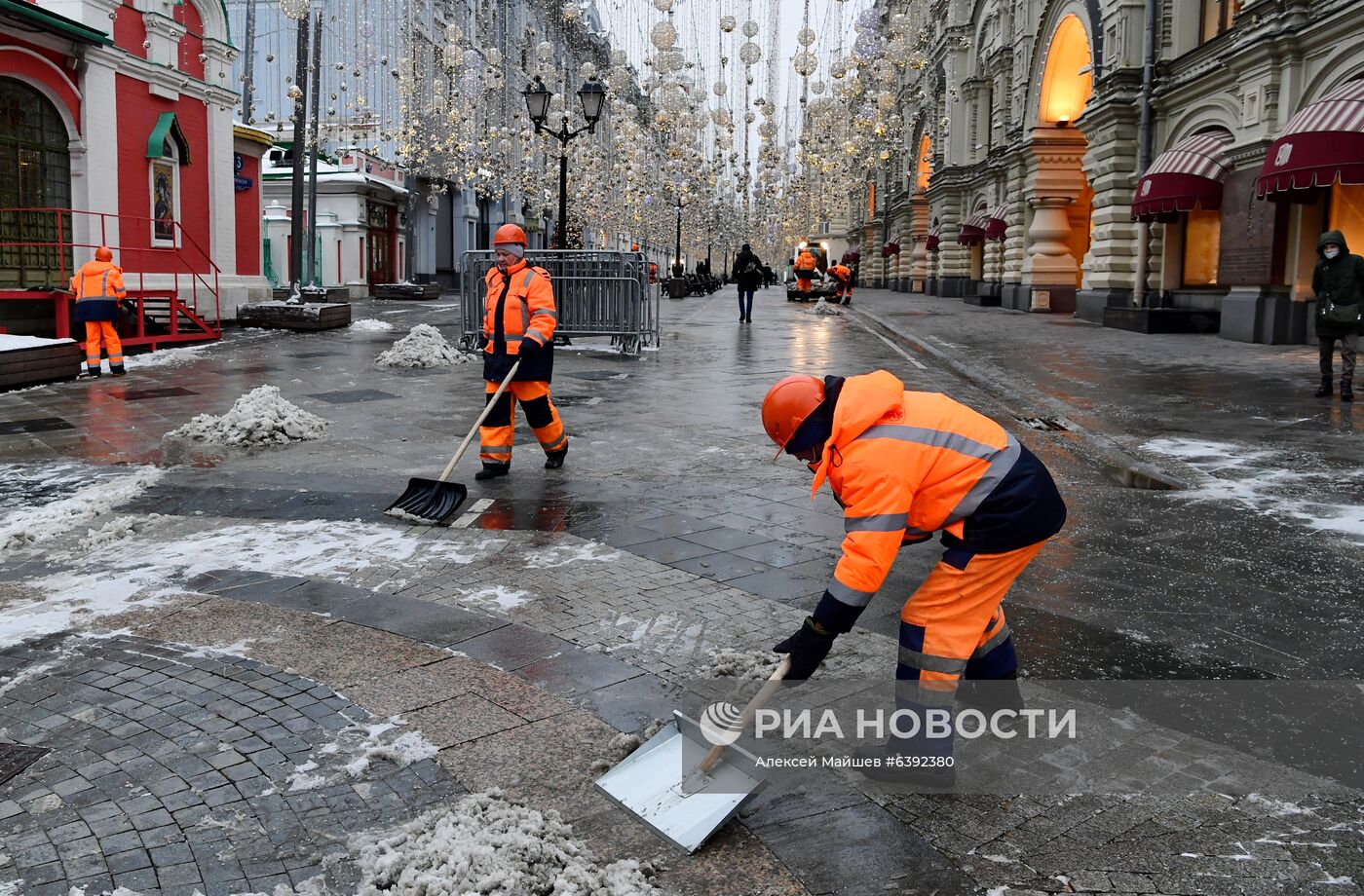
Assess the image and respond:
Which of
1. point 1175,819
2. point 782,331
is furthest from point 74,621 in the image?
point 782,331

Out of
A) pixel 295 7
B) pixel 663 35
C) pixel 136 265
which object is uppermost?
pixel 295 7

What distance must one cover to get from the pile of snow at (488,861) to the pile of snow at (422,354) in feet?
42.2

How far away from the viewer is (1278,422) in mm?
10055

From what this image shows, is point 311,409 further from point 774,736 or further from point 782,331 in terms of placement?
point 782,331

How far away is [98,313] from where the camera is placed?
14.0 m

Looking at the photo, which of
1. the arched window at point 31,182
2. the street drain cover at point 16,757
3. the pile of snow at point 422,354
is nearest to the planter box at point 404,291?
the arched window at point 31,182

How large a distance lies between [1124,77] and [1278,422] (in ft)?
53.6

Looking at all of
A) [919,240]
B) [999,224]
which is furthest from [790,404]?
[919,240]

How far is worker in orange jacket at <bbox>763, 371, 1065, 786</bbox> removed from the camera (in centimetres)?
303

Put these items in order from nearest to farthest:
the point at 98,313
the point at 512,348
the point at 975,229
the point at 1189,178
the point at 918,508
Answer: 1. the point at 918,508
2. the point at 512,348
3. the point at 98,313
4. the point at 1189,178
5. the point at 975,229

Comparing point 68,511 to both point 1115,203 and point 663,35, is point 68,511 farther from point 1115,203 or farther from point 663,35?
point 1115,203

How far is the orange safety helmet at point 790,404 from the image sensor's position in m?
3.14

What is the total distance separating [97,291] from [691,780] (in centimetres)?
1379

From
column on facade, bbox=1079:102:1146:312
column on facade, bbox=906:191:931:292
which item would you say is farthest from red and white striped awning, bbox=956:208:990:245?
column on facade, bbox=906:191:931:292
